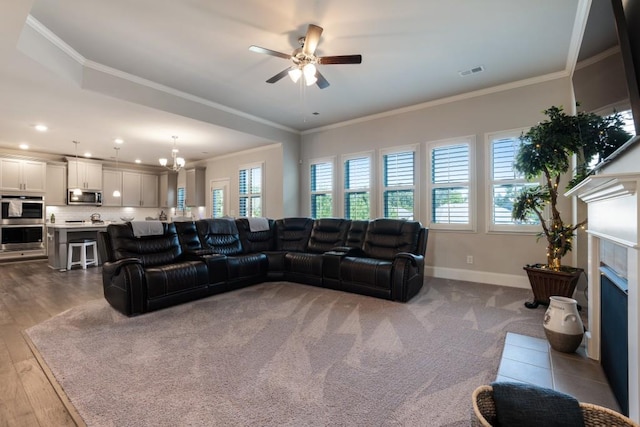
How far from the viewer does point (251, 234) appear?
514 cm

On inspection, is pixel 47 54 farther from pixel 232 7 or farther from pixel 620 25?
pixel 620 25

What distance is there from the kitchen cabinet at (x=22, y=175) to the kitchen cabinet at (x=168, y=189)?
301cm

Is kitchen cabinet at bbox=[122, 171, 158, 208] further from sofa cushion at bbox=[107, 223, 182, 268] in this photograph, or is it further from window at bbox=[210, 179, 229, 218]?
sofa cushion at bbox=[107, 223, 182, 268]

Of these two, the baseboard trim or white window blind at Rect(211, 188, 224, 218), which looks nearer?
the baseboard trim

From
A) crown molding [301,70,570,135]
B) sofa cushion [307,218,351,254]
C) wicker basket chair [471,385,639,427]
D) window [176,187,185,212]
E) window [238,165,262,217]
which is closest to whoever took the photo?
wicker basket chair [471,385,639,427]

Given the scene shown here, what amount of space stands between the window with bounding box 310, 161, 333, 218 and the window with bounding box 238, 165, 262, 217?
54.9 inches

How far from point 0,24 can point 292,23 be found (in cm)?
250

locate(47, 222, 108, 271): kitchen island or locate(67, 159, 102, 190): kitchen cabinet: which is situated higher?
locate(67, 159, 102, 190): kitchen cabinet

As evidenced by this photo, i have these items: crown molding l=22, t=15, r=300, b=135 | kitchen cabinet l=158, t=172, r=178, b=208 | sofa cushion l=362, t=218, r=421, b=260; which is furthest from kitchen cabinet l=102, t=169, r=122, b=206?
sofa cushion l=362, t=218, r=421, b=260

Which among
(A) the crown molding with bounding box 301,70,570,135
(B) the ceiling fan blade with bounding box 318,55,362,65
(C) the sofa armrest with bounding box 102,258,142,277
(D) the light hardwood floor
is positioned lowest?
(D) the light hardwood floor

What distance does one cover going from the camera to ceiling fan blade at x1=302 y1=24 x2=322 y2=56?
2.75 metres

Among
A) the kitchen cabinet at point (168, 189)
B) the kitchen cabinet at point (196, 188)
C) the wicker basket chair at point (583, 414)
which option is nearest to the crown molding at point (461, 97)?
the kitchen cabinet at point (196, 188)

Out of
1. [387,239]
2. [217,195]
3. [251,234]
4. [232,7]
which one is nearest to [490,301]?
[387,239]

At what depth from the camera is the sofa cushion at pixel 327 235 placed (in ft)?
16.2
